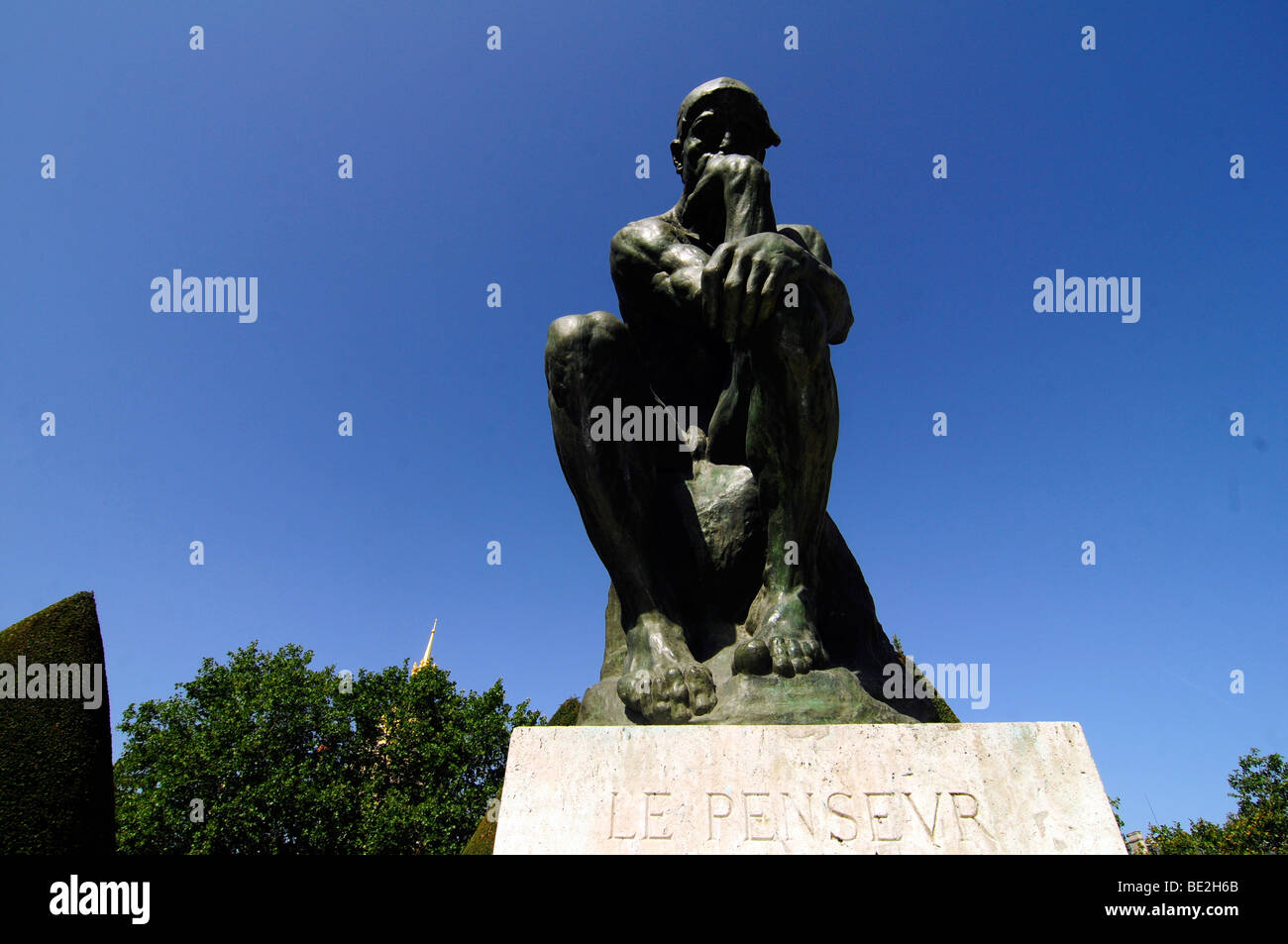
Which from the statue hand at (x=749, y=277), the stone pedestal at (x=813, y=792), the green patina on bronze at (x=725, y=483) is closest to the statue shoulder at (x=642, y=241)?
the green patina on bronze at (x=725, y=483)

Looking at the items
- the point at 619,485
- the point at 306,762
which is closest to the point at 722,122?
the point at 619,485

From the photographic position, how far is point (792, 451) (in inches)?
131

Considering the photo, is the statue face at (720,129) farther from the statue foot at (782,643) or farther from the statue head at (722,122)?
the statue foot at (782,643)

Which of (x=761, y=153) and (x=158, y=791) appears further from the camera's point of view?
(x=158, y=791)

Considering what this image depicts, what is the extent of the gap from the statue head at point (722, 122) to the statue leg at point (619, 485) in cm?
146

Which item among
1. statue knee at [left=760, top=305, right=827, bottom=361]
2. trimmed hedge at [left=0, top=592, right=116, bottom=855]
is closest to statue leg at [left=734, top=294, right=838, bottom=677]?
statue knee at [left=760, top=305, right=827, bottom=361]

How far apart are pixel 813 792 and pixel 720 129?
3.56 m

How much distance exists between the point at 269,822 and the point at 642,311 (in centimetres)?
2906

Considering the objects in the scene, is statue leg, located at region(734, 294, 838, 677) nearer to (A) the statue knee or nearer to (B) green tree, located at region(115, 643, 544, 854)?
(A) the statue knee

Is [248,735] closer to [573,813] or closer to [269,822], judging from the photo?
[269,822]

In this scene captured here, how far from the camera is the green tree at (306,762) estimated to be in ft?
84.3
